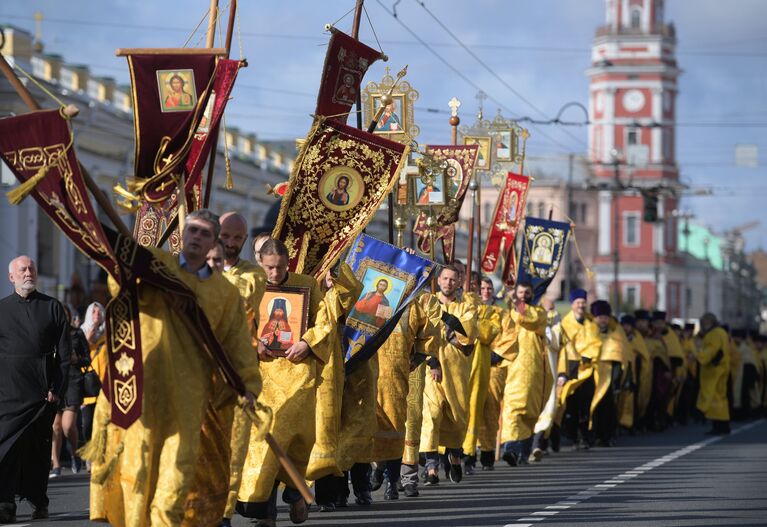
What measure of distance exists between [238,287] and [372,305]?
327 centimetres

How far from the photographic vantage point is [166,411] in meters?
8.13

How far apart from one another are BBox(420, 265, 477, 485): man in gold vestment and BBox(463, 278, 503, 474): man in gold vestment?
0.58 meters

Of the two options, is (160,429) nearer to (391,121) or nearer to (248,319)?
(248,319)

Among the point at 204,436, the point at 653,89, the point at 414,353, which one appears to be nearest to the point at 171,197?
the point at 204,436

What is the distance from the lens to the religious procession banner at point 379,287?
1196 centimetres

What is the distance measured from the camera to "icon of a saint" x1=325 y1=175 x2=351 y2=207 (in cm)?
1162

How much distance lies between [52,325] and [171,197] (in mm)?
2476

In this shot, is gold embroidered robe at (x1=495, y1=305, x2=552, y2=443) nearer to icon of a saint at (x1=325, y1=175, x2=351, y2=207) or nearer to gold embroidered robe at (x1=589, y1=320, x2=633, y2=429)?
gold embroidered robe at (x1=589, y1=320, x2=633, y2=429)

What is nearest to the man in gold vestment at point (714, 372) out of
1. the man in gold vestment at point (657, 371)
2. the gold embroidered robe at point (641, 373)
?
the gold embroidered robe at point (641, 373)

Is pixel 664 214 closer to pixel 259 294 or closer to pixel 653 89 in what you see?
pixel 653 89

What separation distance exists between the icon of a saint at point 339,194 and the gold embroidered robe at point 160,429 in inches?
131

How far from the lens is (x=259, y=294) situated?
365 inches

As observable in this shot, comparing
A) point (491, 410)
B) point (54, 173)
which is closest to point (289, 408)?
point (54, 173)

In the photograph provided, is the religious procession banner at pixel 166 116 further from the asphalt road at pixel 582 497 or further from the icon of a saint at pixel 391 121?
the icon of a saint at pixel 391 121
